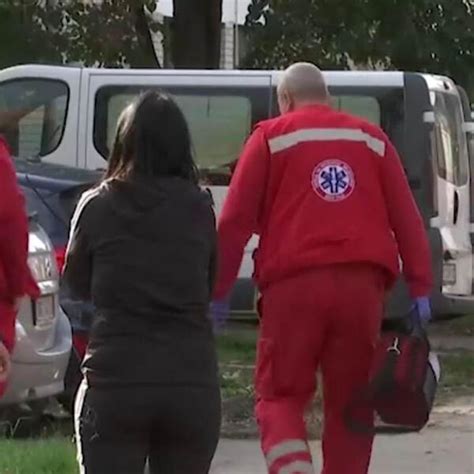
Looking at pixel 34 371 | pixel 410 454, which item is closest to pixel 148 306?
pixel 34 371

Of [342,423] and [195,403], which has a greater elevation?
[195,403]

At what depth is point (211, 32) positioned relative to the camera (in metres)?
18.8

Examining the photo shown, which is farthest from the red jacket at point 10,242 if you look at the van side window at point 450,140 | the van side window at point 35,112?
the van side window at point 450,140

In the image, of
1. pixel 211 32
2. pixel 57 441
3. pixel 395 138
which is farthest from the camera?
pixel 211 32

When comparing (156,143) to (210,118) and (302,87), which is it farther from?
(210,118)

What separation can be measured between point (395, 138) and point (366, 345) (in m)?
6.72

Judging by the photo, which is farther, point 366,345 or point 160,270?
point 366,345

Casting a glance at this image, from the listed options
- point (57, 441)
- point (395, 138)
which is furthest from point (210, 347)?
point (395, 138)

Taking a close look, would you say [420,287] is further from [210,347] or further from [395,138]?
[395,138]

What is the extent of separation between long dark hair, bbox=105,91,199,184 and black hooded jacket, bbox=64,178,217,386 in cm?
4

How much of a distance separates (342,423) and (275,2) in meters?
13.2

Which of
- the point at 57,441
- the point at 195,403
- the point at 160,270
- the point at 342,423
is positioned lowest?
the point at 57,441

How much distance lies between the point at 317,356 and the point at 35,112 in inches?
285

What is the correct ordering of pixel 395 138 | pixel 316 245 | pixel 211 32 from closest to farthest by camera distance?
1. pixel 316 245
2. pixel 395 138
3. pixel 211 32
